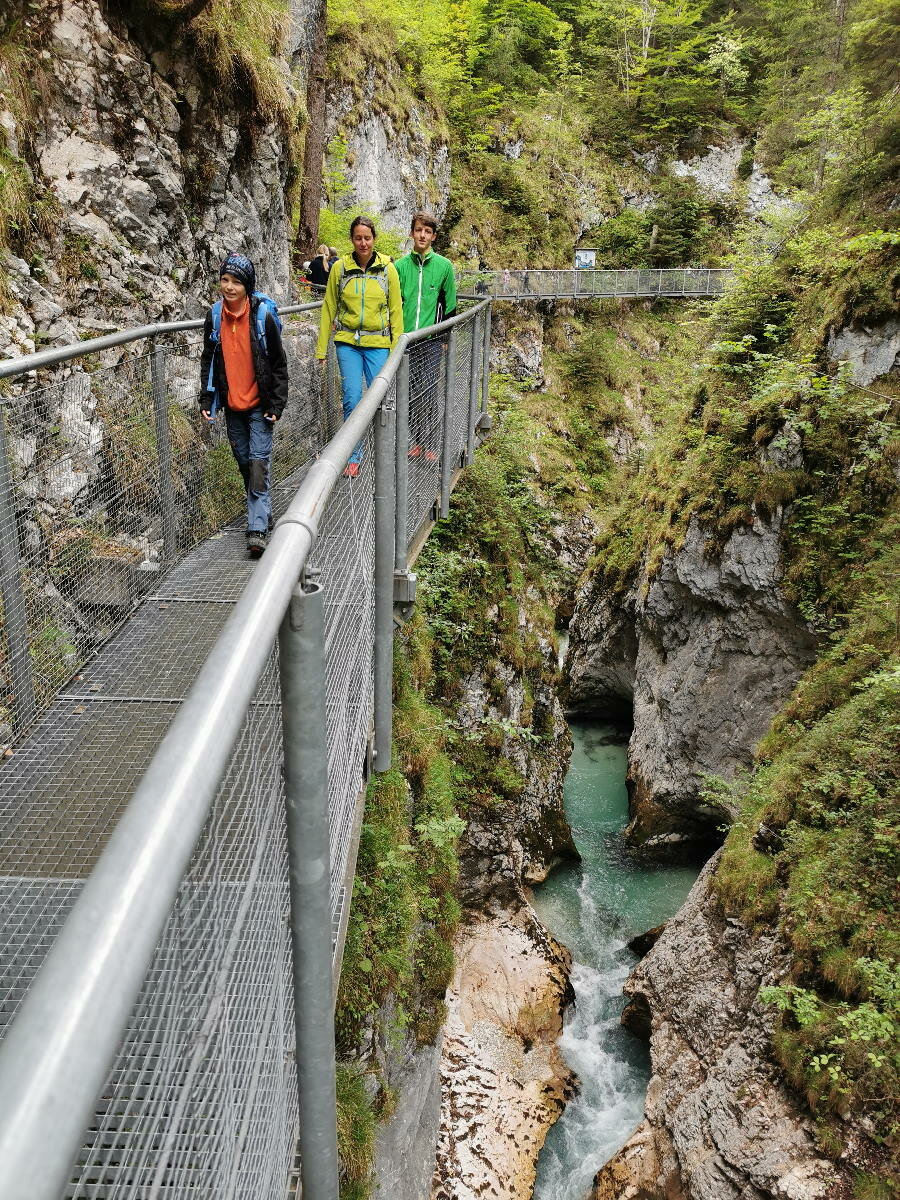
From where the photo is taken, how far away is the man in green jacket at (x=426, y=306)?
5984 millimetres

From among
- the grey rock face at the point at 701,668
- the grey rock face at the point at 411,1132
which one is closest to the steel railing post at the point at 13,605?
the grey rock face at the point at 411,1132

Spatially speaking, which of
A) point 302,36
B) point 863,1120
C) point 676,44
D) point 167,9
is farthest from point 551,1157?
point 676,44

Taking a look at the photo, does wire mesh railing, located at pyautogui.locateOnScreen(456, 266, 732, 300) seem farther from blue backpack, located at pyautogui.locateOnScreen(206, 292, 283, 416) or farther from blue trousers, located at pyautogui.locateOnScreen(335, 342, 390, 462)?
blue backpack, located at pyautogui.locateOnScreen(206, 292, 283, 416)

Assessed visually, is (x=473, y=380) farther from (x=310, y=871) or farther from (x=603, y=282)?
(x=603, y=282)

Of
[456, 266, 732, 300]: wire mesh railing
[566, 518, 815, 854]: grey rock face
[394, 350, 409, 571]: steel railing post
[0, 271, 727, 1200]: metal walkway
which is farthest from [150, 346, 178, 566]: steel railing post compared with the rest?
[456, 266, 732, 300]: wire mesh railing

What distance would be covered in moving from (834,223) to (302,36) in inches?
342

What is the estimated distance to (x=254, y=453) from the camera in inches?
219

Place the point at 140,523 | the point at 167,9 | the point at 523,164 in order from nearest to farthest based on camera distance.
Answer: the point at 140,523 < the point at 167,9 < the point at 523,164

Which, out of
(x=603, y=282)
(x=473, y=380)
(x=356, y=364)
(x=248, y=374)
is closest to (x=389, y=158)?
(x=603, y=282)

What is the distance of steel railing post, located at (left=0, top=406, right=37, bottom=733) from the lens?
3752 mm

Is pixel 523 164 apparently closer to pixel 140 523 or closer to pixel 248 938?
pixel 140 523

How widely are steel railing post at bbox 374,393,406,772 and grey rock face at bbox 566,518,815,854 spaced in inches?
341

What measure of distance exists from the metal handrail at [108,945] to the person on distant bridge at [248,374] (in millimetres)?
4470

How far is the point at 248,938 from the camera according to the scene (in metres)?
1.51
